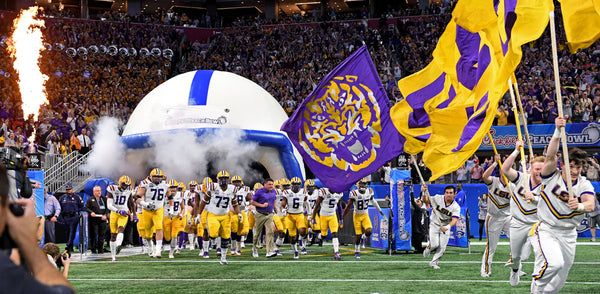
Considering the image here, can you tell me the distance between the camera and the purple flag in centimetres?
1175

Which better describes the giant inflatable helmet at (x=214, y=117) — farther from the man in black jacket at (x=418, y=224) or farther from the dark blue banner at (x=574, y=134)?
the dark blue banner at (x=574, y=134)

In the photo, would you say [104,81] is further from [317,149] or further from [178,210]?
[317,149]

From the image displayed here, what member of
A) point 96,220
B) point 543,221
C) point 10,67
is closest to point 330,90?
point 543,221

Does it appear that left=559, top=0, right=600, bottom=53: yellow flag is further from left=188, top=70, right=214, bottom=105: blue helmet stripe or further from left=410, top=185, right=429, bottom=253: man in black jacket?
left=188, top=70, right=214, bottom=105: blue helmet stripe

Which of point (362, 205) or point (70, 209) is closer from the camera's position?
point (362, 205)

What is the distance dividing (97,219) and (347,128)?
396 inches

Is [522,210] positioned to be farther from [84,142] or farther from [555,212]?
[84,142]

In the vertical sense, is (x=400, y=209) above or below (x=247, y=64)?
below

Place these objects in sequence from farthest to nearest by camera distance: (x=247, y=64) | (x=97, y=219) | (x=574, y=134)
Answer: (x=247, y=64), (x=574, y=134), (x=97, y=219)

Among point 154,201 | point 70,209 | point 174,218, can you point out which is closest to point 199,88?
point 70,209

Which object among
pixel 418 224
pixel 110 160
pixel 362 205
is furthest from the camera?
pixel 110 160

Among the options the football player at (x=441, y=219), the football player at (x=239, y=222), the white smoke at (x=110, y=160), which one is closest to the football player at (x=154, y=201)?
the football player at (x=239, y=222)

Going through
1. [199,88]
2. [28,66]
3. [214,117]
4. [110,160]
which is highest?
[28,66]

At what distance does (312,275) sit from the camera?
1275 cm
